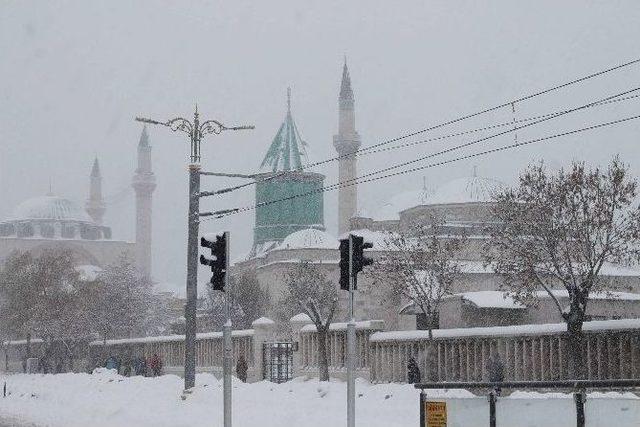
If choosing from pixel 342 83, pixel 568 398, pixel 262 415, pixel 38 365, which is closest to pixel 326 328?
pixel 262 415

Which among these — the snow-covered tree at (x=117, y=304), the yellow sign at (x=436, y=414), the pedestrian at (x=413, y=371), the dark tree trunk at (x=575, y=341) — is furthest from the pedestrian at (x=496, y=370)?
the snow-covered tree at (x=117, y=304)

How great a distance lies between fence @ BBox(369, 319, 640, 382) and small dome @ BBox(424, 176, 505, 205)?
130 feet

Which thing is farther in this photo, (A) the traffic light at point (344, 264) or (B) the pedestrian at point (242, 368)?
A: (B) the pedestrian at point (242, 368)

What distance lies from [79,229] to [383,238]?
69.9 m

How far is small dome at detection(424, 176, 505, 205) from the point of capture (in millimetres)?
71125

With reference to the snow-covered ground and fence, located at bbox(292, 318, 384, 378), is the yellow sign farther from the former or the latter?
fence, located at bbox(292, 318, 384, 378)

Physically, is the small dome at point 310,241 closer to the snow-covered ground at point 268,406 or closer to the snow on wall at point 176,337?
the snow on wall at point 176,337

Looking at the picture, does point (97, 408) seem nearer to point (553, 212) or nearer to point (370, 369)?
point (370, 369)

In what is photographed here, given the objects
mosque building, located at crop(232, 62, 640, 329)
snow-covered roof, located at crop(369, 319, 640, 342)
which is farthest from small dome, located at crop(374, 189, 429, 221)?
snow-covered roof, located at crop(369, 319, 640, 342)

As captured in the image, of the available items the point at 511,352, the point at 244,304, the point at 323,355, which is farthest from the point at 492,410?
the point at 244,304

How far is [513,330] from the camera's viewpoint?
26766 mm

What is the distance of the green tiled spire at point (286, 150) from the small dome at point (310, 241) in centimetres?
1860

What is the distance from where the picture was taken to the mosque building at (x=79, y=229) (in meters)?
125

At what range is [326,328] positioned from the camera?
1378 inches
